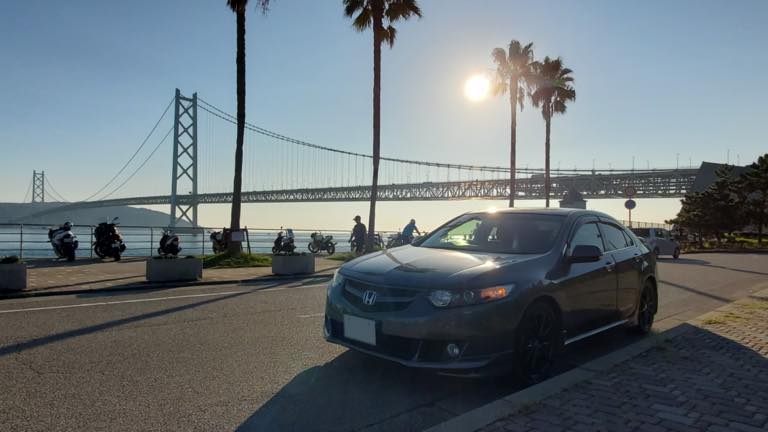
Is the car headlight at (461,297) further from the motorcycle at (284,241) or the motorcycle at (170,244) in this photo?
the motorcycle at (284,241)

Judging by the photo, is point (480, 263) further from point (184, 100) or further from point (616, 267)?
point (184, 100)

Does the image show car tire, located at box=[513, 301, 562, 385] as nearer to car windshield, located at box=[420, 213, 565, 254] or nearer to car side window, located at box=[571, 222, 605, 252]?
car windshield, located at box=[420, 213, 565, 254]

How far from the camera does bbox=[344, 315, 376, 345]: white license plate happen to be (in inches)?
156

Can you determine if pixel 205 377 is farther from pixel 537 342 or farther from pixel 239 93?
pixel 239 93

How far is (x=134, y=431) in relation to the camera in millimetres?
3188

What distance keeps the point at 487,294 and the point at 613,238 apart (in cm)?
270

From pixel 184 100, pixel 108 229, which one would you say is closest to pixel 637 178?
pixel 184 100

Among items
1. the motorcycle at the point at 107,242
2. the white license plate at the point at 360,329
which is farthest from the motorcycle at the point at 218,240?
the white license plate at the point at 360,329

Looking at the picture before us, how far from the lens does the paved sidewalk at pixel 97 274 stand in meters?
9.55

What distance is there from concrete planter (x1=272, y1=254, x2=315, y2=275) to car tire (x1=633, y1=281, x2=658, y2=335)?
8.52m

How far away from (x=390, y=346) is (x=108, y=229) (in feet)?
46.8

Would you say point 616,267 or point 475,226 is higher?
point 475,226

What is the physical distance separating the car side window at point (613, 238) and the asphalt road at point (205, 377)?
1.08m

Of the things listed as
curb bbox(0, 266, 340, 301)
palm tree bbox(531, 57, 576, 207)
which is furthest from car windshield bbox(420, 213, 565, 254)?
palm tree bbox(531, 57, 576, 207)
